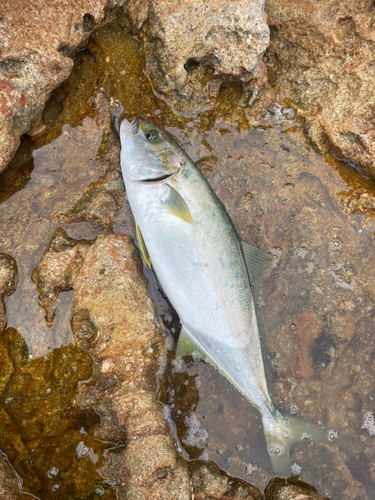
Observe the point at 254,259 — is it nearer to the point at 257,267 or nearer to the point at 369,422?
the point at 257,267

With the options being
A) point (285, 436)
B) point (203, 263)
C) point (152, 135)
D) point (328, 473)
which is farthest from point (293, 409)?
point (152, 135)

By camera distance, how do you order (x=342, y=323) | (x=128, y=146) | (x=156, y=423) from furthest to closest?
(x=342, y=323), (x=128, y=146), (x=156, y=423)

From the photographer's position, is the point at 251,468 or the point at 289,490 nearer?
the point at 289,490

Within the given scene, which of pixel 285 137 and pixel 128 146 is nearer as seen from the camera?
pixel 128 146

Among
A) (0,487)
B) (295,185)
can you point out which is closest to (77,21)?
(295,185)

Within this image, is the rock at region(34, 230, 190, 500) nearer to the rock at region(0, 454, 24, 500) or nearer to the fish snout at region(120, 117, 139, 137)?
the rock at region(0, 454, 24, 500)

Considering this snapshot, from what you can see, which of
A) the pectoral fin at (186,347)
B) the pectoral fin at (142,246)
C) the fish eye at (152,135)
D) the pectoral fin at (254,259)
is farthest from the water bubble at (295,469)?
the fish eye at (152,135)

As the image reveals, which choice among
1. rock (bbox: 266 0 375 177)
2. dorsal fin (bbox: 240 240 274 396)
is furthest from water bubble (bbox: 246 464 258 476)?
rock (bbox: 266 0 375 177)

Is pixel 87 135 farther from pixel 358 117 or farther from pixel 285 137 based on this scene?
pixel 358 117
